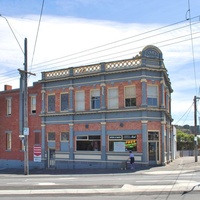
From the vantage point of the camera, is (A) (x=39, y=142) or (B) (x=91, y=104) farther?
(A) (x=39, y=142)

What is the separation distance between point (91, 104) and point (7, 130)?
1219 cm

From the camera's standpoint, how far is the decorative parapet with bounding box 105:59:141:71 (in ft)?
102

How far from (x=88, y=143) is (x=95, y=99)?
4.21 meters

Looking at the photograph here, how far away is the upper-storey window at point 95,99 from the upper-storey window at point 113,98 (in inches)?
48.1

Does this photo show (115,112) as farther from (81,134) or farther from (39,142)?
(39,142)

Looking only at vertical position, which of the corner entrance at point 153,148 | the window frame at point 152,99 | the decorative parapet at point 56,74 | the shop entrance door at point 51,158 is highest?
the decorative parapet at point 56,74

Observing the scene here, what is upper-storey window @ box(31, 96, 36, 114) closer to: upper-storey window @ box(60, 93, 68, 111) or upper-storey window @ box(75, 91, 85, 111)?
upper-storey window @ box(60, 93, 68, 111)

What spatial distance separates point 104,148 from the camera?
3180 cm

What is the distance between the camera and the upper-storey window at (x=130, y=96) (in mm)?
31133

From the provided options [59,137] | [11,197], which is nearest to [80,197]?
[11,197]

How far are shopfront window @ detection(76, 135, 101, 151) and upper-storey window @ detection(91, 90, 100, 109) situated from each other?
282 centimetres

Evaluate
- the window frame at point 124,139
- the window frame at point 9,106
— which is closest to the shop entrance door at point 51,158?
the window frame at point 124,139

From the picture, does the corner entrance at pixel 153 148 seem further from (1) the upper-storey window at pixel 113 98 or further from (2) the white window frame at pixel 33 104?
(2) the white window frame at pixel 33 104

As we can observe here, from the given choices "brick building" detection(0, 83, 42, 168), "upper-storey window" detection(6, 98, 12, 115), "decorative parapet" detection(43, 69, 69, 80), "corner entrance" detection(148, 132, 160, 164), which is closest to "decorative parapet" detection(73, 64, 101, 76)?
"decorative parapet" detection(43, 69, 69, 80)
